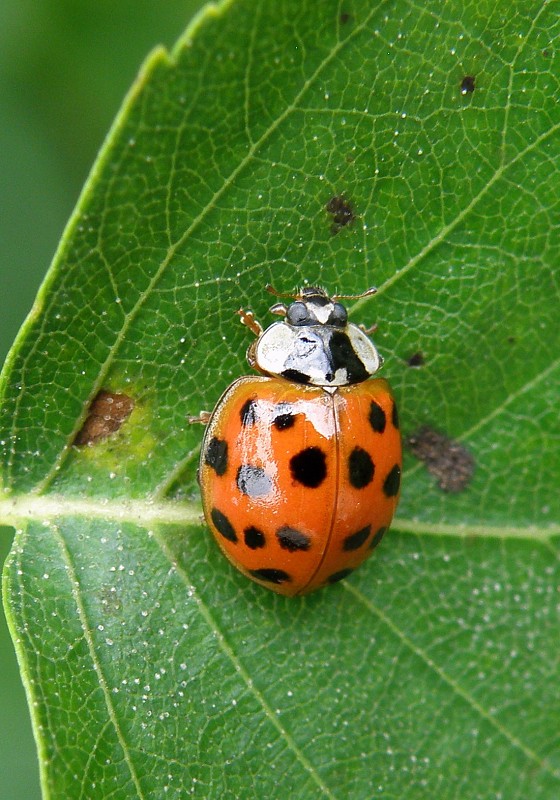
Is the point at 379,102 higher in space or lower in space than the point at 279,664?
higher

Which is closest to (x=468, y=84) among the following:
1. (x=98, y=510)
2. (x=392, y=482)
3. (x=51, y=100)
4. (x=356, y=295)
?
(x=356, y=295)

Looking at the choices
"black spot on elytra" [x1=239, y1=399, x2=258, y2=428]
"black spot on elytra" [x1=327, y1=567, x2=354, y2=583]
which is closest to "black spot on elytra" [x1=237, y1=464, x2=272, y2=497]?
"black spot on elytra" [x1=239, y1=399, x2=258, y2=428]

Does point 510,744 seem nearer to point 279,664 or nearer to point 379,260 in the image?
point 279,664

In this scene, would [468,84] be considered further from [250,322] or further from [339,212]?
[250,322]

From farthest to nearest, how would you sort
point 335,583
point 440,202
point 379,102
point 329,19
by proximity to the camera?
point 335,583
point 440,202
point 379,102
point 329,19

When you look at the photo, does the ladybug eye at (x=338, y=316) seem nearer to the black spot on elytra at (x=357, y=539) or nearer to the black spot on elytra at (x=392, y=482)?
the black spot on elytra at (x=392, y=482)

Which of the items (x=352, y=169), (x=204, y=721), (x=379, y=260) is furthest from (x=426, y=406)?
(x=204, y=721)

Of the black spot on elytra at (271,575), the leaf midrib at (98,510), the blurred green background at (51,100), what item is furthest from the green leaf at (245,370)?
the blurred green background at (51,100)

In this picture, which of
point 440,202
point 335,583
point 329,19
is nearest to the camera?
point 329,19

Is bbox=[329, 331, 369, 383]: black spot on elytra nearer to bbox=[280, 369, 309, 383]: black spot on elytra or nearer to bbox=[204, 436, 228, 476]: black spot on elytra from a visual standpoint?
bbox=[280, 369, 309, 383]: black spot on elytra
